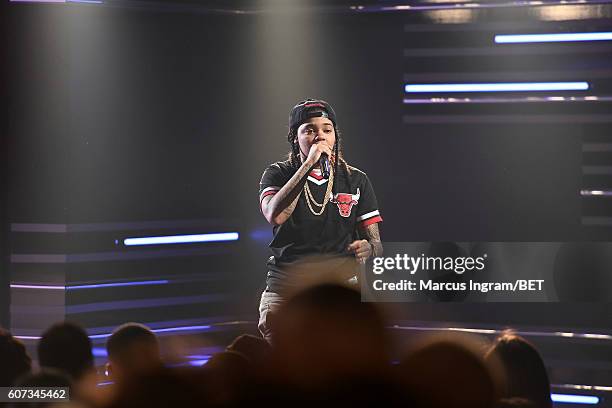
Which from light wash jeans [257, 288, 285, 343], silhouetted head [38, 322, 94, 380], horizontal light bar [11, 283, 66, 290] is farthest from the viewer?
horizontal light bar [11, 283, 66, 290]

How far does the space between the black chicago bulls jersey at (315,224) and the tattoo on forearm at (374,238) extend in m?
→ 0.03

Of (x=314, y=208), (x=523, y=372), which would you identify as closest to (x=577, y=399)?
(x=314, y=208)

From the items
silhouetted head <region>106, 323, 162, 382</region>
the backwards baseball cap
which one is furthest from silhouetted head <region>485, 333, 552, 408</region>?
the backwards baseball cap

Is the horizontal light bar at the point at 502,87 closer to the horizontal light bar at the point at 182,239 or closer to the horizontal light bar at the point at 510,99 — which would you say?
the horizontal light bar at the point at 510,99

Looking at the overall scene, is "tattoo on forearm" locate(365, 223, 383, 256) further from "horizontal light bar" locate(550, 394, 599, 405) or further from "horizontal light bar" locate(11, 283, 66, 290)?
"horizontal light bar" locate(11, 283, 66, 290)

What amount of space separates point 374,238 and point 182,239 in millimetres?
1367

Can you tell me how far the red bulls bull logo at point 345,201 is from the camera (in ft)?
15.3

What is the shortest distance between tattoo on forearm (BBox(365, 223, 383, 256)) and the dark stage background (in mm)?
701

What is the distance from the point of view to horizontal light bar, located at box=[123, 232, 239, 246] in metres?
5.29

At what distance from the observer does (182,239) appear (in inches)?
213

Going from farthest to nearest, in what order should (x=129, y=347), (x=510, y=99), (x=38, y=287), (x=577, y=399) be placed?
(x=510, y=99) < (x=577, y=399) < (x=38, y=287) < (x=129, y=347)

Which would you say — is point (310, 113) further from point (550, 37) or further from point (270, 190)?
point (550, 37)

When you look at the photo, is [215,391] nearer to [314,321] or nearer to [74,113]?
[314,321]

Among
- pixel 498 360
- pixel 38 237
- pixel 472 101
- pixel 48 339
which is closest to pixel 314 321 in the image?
pixel 498 360
